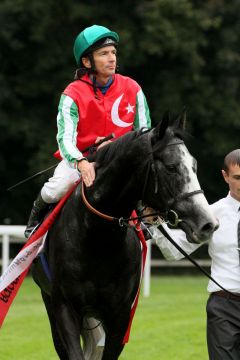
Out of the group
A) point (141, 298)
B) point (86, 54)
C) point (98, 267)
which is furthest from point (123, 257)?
point (141, 298)

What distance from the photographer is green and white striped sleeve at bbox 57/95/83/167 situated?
592 centimetres

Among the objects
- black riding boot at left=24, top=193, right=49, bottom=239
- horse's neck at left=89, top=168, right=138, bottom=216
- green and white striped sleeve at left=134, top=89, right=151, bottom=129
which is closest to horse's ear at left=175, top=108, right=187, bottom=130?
horse's neck at left=89, top=168, right=138, bottom=216

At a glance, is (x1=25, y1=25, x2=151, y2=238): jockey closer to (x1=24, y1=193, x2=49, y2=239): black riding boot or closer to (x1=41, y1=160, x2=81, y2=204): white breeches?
(x1=41, y1=160, x2=81, y2=204): white breeches

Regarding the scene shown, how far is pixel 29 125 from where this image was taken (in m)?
23.0

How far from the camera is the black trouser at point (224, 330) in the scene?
5.69 meters

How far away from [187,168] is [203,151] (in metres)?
19.2

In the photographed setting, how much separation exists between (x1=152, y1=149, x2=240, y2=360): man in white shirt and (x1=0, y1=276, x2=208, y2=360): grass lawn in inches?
109

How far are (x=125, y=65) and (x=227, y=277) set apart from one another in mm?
17651

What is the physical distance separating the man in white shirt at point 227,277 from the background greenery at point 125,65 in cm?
1653

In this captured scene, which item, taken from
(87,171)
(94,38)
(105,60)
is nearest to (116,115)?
(105,60)

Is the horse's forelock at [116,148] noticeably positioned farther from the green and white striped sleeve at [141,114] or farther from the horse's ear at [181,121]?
the green and white striped sleeve at [141,114]

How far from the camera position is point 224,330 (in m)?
5.70

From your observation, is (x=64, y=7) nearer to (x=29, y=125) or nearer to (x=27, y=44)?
(x=27, y=44)

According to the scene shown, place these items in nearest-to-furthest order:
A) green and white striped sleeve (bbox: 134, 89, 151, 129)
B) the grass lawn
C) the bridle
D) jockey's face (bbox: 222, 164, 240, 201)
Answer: the bridle
jockey's face (bbox: 222, 164, 240, 201)
green and white striped sleeve (bbox: 134, 89, 151, 129)
the grass lawn
